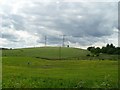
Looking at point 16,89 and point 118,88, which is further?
point 118,88

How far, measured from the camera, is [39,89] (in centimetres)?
2400

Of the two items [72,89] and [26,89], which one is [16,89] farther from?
[72,89]

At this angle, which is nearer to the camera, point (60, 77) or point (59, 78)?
point (59, 78)

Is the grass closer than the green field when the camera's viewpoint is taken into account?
Yes

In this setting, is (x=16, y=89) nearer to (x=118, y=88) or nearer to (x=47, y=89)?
(x=47, y=89)

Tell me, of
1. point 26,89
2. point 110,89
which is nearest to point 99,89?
point 110,89

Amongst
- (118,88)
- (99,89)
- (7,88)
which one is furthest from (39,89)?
(118,88)

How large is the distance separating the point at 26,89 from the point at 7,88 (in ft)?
5.93

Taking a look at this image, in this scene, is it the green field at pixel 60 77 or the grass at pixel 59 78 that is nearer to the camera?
the grass at pixel 59 78

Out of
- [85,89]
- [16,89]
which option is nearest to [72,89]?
[85,89]

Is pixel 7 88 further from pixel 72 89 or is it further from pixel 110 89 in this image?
pixel 110 89

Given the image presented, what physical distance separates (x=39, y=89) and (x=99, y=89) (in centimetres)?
455

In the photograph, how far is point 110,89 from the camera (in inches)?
937

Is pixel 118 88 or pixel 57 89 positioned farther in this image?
pixel 118 88
